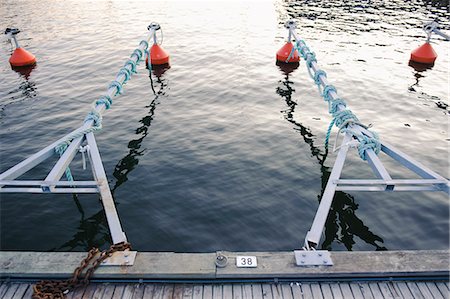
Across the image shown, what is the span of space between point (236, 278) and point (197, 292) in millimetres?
594

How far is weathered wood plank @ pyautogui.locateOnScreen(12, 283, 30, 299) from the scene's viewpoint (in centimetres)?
501

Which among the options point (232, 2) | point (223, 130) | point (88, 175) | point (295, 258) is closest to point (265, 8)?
point (232, 2)

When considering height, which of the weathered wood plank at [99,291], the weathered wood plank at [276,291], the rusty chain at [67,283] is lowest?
the weathered wood plank at [276,291]

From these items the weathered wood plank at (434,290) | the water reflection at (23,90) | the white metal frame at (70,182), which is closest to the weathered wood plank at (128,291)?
the white metal frame at (70,182)

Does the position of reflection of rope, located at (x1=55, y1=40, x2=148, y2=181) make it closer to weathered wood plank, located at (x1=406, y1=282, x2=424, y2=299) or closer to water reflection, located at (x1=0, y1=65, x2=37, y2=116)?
water reflection, located at (x1=0, y1=65, x2=37, y2=116)

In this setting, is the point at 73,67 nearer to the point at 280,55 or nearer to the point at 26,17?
the point at 280,55

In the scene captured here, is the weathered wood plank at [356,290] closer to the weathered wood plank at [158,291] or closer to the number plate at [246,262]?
the number plate at [246,262]

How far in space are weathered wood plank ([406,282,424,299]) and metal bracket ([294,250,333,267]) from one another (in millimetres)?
1182

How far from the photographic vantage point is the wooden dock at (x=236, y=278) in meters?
5.06

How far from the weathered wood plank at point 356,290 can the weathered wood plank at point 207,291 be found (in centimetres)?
204

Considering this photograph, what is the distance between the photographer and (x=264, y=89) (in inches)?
661

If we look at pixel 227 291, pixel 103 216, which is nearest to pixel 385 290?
pixel 227 291

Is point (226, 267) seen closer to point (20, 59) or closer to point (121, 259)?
point (121, 259)

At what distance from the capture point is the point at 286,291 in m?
5.08
